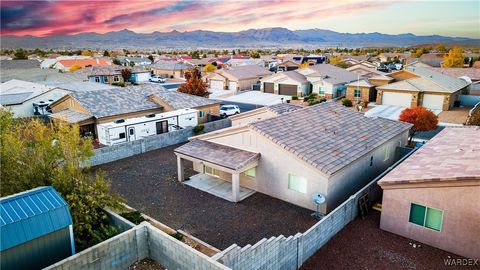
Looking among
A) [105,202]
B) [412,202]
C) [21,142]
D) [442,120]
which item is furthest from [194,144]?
[442,120]

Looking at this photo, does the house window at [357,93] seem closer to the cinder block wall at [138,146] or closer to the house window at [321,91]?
the house window at [321,91]

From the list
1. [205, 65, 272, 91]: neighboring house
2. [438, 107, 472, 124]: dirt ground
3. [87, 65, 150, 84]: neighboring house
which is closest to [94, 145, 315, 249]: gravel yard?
[438, 107, 472, 124]: dirt ground

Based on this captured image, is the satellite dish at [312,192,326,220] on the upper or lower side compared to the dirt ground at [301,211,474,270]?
upper

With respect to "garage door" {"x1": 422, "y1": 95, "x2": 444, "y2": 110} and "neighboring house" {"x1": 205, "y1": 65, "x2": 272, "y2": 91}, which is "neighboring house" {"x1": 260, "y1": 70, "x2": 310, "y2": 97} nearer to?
"neighboring house" {"x1": 205, "y1": 65, "x2": 272, "y2": 91}

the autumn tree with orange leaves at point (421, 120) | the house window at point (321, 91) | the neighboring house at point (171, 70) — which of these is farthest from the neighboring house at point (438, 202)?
the neighboring house at point (171, 70)

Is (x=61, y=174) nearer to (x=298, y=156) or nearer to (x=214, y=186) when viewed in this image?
(x=214, y=186)

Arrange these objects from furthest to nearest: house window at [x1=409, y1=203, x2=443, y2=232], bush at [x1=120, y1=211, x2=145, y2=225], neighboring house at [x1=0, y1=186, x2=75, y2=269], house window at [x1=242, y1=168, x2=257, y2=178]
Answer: house window at [x1=242, y1=168, x2=257, y2=178] < bush at [x1=120, y1=211, x2=145, y2=225] < house window at [x1=409, y1=203, x2=443, y2=232] < neighboring house at [x1=0, y1=186, x2=75, y2=269]

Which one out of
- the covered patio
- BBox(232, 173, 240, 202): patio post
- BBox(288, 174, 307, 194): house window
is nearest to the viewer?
BBox(288, 174, 307, 194): house window
